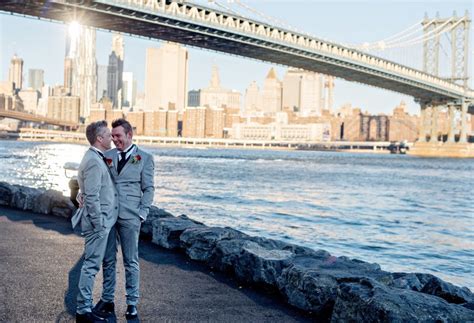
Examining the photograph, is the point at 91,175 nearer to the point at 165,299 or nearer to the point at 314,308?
the point at 165,299

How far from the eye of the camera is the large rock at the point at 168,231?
8.16 meters

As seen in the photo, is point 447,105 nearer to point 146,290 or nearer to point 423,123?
point 423,123

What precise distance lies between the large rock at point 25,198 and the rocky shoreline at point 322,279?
9.62ft

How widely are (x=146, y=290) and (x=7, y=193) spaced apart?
6550 millimetres

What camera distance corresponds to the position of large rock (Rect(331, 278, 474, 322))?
4523 mm

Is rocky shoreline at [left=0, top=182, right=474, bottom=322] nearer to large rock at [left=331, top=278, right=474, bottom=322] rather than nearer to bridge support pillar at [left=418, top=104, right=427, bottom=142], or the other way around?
large rock at [left=331, top=278, right=474, bottom=322]

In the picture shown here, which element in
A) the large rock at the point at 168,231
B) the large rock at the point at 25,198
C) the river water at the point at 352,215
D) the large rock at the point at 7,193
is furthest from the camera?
the river water at the point at 352,215

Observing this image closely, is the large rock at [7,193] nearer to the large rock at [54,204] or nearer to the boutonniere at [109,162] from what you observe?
the large rock at [54,204]

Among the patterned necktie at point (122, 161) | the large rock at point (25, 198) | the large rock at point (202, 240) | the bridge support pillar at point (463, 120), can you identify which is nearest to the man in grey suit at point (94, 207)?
the patterned necktie at point (122, 161)

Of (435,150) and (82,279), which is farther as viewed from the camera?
(435,150)

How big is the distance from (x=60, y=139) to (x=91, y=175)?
162 metres

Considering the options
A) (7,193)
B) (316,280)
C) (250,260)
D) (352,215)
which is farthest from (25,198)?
(352,215)

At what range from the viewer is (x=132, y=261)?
5.41 metres

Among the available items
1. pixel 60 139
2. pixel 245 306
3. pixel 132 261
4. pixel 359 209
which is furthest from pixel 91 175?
pixel 60 139
